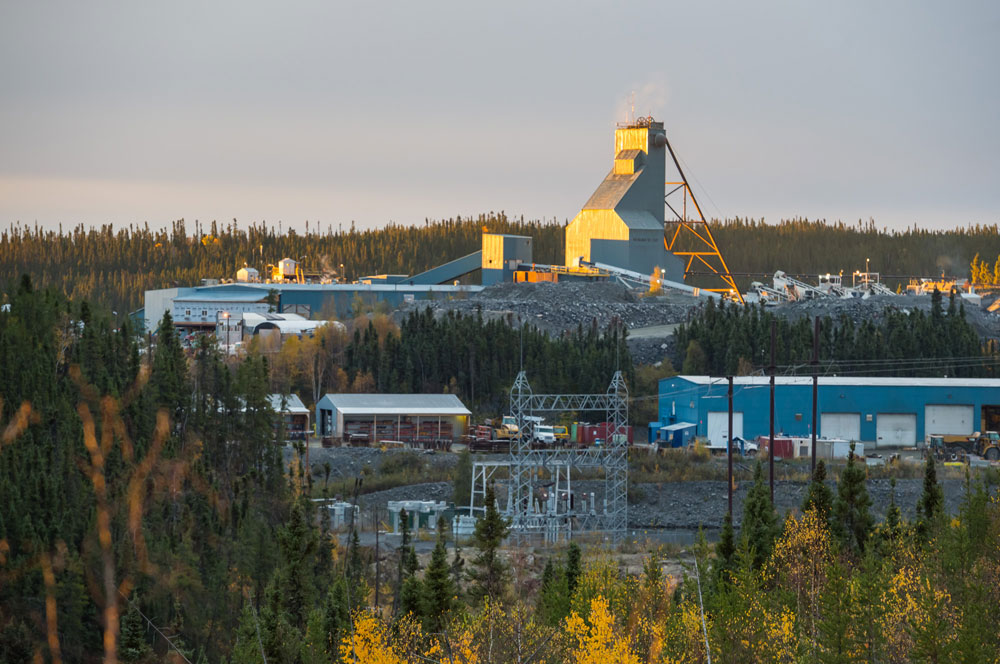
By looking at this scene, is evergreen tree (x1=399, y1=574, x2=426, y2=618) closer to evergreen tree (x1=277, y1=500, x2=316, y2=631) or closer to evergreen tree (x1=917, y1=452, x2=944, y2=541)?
evergreen tree (x1=277, y1=500, x2=316, y2=631)

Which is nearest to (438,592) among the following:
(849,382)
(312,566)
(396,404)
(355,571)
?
(355,571)

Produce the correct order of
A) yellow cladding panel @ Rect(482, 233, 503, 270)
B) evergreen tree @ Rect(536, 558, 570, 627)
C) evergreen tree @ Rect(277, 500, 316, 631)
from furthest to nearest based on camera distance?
yellow cladding panel @ Rect(482, 233, 503, 270) → evergreen tree @ Rect(277, 500, 316, 631) → evergreen tree @ Rect(536, 558, 570, 627)

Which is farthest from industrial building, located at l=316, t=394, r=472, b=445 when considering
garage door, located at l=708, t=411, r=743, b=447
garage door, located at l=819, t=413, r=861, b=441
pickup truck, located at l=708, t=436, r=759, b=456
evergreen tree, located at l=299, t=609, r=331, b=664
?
evergreen tree, located at l=299, t=609, r=331, b=664

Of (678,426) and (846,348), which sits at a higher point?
(846,348)

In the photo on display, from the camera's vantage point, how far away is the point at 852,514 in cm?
2950

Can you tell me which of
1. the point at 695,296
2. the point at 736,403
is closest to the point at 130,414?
the point at 736,403

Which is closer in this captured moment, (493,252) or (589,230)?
(589,230)

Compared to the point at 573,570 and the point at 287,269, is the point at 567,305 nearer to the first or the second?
the point at 287,269

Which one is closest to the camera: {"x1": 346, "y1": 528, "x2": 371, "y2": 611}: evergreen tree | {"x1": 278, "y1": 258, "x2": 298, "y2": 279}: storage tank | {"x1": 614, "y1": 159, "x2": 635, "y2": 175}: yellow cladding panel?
{"x1": 346, "y1": 528, "x2": 371, "y2": 611}: evergreen tree

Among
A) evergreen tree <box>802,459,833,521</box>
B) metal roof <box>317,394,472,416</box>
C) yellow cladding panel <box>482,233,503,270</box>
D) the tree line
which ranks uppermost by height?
yellow cladding panel <box>482,233,503,270</box>

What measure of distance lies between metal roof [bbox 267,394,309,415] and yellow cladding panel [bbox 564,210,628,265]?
98.8ft

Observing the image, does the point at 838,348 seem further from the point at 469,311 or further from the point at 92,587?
the point at 92,587

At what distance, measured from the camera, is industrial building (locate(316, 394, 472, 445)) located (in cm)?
4781

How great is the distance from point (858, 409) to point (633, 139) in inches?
1319
